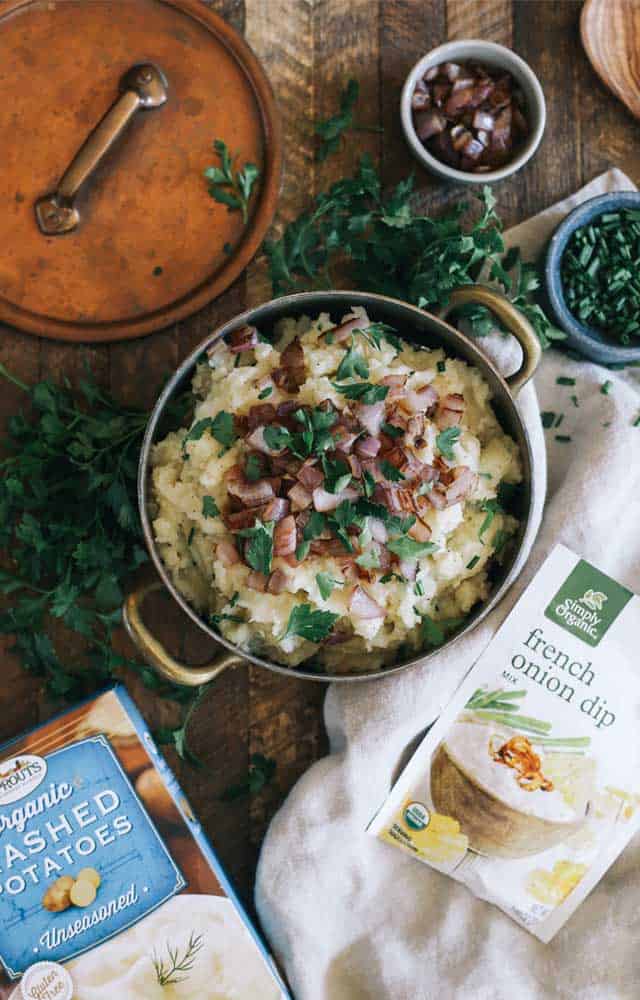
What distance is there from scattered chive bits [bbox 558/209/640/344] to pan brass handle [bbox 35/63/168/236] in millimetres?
793

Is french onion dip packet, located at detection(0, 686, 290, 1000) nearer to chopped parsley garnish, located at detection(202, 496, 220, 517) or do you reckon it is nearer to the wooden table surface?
the wooden table surface

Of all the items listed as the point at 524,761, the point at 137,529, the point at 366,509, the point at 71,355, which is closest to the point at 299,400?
the point at 366,509

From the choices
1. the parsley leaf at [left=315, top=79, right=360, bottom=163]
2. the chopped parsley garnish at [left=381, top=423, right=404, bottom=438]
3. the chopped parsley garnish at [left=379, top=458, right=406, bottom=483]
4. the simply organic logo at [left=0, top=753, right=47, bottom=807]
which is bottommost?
the simply organic logo at [left=0, top=753, right=47, bottom=807]

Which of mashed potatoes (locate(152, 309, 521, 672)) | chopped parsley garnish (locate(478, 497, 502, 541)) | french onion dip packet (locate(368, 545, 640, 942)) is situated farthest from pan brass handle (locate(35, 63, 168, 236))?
french onion dip packet (locate(368, 545, 640, 942))

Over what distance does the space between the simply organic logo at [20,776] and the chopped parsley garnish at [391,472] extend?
742 mm

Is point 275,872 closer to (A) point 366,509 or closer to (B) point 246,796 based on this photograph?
(B) point 246,796

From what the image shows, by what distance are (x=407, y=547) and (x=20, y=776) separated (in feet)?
2.44

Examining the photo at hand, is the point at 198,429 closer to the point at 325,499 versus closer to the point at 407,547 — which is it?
the point at 325,499

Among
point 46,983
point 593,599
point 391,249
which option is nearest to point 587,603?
point 593,599

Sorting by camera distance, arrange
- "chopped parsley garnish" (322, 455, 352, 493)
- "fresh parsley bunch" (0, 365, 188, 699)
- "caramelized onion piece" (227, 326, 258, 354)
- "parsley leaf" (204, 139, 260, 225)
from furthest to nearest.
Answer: "parsley leaf" (204, 139, 260, 225) < "fresh parsley bunch" (0, 365, 188, 699) < "caramelized onion piece" (227, 326, 258, 354) < "chopped parsley garnish" (322, 455, 352, 493)

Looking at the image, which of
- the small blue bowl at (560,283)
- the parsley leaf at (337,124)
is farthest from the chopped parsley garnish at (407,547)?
the parsley leaf at (337,124)

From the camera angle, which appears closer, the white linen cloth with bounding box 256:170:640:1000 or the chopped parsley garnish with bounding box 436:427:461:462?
the chopped parsley garnish with bounding box 436:427:461:462

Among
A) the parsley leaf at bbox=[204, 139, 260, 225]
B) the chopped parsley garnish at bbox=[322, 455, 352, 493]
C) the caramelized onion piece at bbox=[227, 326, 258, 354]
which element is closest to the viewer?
the chopped parsley garnish at bbox=[322, 455, 352, 493]

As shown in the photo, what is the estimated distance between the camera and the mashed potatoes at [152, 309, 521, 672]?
4.73ft
